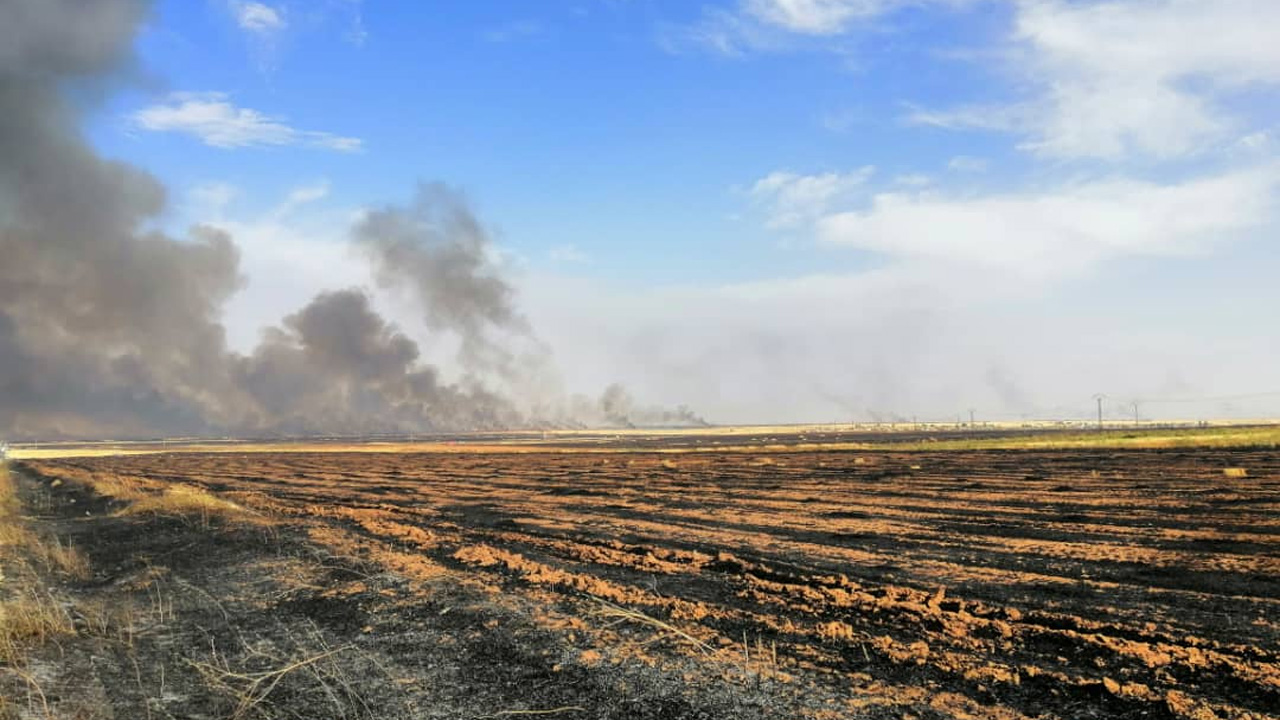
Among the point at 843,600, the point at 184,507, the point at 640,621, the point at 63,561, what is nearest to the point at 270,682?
the point at 640,621

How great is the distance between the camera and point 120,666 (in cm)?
886

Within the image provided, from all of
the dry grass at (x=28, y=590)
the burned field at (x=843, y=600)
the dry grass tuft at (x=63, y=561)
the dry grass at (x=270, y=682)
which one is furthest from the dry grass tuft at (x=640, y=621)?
the dry grass tuft at (x=63, y=561)

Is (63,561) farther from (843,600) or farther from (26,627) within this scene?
(843,600)

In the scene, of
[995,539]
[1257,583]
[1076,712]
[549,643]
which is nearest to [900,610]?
[1076,712]

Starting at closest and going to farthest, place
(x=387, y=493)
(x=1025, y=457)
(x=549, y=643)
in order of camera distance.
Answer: (x=549, y=643), (x=387, y=493), (x=1025, y=457)

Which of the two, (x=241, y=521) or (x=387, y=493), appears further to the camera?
(x=387, y=493)

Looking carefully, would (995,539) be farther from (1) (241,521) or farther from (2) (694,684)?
(1) (241,521)

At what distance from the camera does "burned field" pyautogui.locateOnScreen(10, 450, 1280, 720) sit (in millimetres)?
6938

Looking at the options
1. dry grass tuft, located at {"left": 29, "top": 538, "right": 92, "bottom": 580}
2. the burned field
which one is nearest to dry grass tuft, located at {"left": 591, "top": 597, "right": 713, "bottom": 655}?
the burned field

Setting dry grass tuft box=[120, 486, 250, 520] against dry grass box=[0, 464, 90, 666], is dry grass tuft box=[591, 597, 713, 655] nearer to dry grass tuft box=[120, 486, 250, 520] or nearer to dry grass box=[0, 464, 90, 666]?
dry grass box=[0, 464, 90, 666]

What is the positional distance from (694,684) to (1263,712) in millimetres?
4797

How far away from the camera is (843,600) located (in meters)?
10.3

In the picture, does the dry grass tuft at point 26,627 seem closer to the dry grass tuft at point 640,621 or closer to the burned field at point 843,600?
the burned field at point 843,600

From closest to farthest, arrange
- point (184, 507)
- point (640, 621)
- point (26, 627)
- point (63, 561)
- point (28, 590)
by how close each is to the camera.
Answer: point (640, 621) < point (26, 627) < point (28, 590) < point (63, 561) < point (184, 507)
